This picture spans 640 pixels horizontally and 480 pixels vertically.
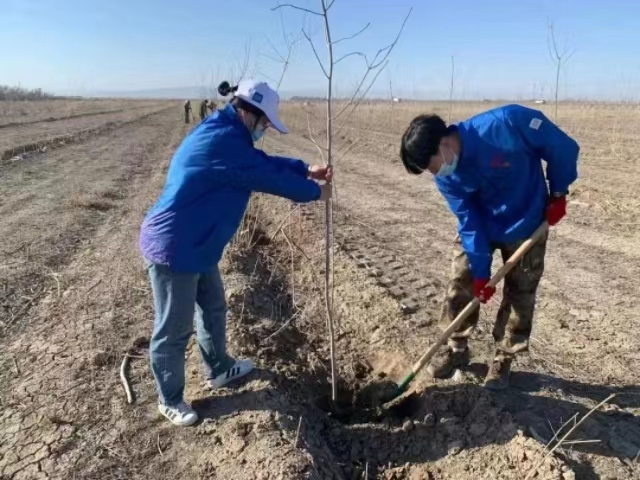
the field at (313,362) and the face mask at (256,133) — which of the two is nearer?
the face mask at (256,133)

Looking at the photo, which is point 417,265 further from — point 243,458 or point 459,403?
point 243,458

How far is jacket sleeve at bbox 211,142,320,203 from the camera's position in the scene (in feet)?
8.14

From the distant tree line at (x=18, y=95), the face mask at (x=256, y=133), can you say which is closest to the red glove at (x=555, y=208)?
the face mask at (x=256, y=133)

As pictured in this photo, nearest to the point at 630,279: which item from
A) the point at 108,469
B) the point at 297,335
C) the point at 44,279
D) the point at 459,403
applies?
the point at 459,403

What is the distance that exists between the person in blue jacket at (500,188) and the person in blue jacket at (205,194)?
640 millimetres

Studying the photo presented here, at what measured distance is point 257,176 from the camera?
2520 millimetres

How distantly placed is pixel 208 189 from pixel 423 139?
1.07 metres

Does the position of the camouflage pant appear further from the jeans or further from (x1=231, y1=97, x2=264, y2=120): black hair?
(x1=231, y1=97, x2=264, y2=120): black hair

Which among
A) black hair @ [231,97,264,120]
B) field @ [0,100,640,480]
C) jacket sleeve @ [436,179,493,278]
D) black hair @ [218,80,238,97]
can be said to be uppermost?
black hair @ [218,80,238,97]

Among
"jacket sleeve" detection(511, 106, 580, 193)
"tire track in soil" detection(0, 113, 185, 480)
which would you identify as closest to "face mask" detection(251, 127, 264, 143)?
"jacket sleeve" detection(511, 106, 580, 193)

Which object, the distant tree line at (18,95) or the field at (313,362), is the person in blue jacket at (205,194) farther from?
the distant tree line at (18,95)

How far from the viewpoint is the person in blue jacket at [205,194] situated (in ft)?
8.16

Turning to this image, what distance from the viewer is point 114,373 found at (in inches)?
136

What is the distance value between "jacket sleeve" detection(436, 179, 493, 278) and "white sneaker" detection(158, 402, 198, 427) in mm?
1757
